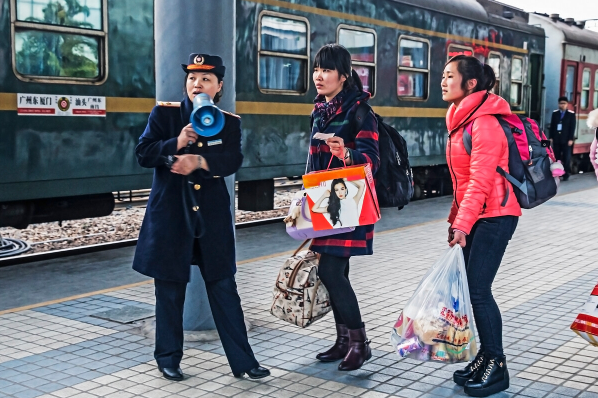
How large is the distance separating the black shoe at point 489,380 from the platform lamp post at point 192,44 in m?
1.80

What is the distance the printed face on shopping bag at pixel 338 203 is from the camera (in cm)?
425

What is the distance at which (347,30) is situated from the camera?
10750 mm

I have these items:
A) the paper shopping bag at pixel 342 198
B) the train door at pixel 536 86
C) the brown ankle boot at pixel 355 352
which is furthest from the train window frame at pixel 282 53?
the train door at pixel 536 86

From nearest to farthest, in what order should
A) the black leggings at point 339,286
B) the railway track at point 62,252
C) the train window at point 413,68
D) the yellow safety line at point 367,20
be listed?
the black leggings at point 339,286, the railway track at point 62,252, the yellow safety line at point 367,20, the train window at point 413,68

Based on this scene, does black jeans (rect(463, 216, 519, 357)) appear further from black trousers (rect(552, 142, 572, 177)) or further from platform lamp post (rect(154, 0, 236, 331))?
black trousers (rect(552, 142, 572, 177))

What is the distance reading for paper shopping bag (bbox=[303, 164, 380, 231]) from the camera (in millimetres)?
4250

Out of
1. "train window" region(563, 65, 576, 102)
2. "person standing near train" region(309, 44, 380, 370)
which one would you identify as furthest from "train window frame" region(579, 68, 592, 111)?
"person standing near train" region(309, 44, 380, 370)

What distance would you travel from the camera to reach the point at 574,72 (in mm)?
19594

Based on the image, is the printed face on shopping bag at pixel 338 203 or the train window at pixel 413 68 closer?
the printed face on shopping bag at pixel 338 203

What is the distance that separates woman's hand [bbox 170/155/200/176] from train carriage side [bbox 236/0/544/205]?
5082mm

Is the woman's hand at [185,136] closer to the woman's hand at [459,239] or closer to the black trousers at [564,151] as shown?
the woman's hand at [459,239]

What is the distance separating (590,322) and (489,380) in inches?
24.3

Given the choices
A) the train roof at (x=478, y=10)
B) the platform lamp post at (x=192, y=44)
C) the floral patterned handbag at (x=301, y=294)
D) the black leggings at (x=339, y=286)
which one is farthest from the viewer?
the train roof at (x=478, y=10)

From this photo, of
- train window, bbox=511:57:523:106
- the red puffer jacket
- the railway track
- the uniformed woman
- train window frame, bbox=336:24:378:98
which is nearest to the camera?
the red puffer jacket
